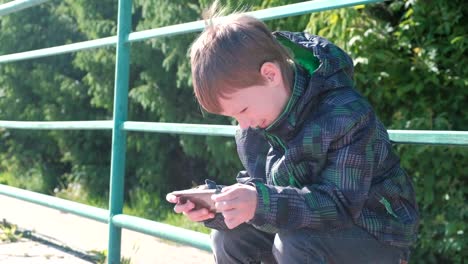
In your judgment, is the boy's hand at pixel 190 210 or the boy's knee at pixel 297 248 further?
the boy's hand at pixel 190 210

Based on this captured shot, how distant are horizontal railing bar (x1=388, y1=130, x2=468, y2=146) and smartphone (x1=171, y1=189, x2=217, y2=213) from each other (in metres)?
0.47

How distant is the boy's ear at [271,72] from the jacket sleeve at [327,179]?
12cm

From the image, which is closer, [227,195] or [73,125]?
[227,195]

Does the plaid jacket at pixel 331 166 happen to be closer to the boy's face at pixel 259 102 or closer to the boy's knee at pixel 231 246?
the boy's face at pixel 259 102

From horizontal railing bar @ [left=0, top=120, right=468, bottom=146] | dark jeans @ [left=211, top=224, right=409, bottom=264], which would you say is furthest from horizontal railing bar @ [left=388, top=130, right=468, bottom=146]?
dark jeans @ [left=211, top=224, right=409, bottom=264]

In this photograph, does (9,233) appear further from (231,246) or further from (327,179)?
(327,179)

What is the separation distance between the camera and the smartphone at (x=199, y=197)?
1.57 m

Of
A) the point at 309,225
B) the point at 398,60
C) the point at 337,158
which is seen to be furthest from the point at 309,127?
the point at 398,60

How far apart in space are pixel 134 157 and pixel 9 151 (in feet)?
5.88

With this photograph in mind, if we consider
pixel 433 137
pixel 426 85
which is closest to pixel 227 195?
pixel 433 137

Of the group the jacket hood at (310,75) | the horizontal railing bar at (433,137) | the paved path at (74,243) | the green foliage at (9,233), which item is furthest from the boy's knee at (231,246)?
the green foliage at (9,233)

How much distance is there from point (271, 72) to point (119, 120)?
1.28m

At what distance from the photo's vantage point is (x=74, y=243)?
12.1ft

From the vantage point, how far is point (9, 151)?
22.0 feet
